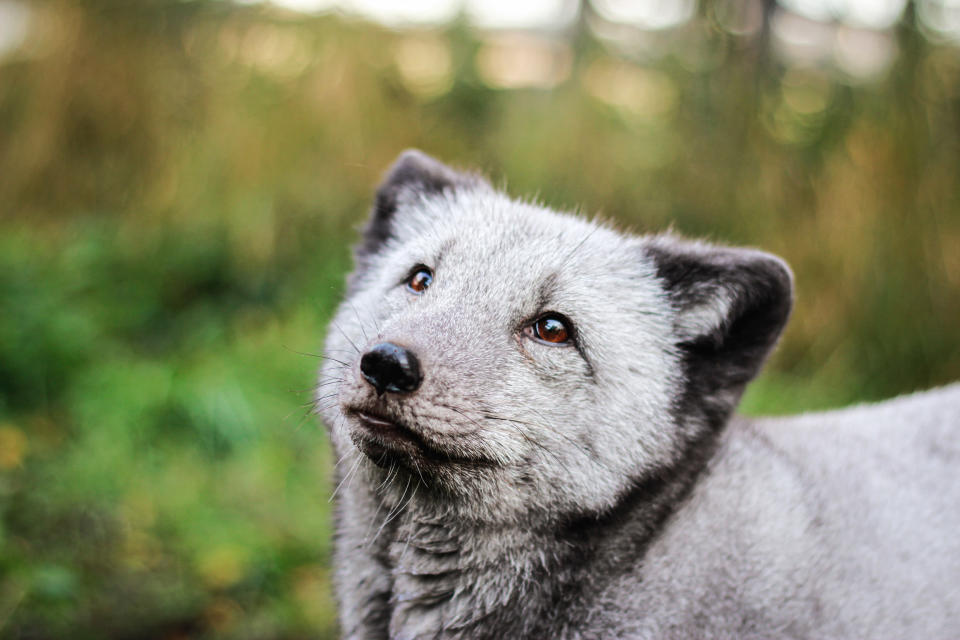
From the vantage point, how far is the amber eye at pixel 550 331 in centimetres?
246

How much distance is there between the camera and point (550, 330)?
2463mm

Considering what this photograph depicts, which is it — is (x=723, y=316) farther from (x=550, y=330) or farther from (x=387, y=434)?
(x=387, y=434)

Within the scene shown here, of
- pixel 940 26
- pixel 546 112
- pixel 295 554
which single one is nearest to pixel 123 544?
pixel 295 554

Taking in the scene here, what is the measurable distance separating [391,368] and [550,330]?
60 centimetres

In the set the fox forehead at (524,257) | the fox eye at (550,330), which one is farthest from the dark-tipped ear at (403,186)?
the fox eye at (550,330)

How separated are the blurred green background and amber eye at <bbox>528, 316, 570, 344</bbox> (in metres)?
3.95

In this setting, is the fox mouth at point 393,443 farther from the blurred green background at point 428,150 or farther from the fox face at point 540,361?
the blurred green background at point 428,150

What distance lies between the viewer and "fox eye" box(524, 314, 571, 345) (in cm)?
245

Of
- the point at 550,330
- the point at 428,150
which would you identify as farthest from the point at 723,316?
the point at 428,150

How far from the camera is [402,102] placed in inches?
326

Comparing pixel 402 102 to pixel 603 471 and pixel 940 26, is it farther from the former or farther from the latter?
pixel 603 471

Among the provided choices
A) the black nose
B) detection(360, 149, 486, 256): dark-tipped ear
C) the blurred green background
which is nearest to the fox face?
the black nose

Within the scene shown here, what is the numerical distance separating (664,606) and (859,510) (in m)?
0.82

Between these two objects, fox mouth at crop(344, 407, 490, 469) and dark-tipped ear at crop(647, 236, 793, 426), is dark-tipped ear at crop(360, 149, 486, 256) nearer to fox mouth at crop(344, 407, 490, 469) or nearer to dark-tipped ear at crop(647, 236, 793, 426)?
dark-tipped ear at crop(647, 236, 793, 426)
